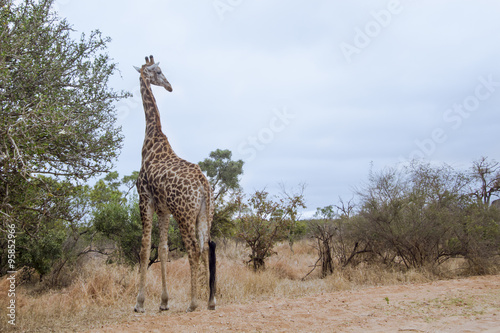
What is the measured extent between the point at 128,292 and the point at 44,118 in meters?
4.45

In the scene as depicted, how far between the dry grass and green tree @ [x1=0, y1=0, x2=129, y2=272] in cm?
145

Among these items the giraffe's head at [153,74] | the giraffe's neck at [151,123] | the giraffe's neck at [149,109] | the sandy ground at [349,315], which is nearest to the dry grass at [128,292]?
the sandy ground at [349,315]

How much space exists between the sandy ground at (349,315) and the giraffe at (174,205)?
2.16 ft

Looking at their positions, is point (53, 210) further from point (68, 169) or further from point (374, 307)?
point (374, 307)

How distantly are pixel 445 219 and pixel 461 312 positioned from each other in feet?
19.0

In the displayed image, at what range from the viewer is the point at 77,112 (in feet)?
26.6

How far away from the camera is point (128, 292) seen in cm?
861

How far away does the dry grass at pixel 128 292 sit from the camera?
270 inches

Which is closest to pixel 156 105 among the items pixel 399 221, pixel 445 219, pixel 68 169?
pixel 68 169

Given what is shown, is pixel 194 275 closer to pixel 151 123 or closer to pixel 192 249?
pixel 192 249

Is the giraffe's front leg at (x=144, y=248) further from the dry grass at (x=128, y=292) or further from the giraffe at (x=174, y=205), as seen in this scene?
the dry grass at (x=128, y=292)

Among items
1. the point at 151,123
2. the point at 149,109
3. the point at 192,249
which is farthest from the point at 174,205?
the point at 149,109

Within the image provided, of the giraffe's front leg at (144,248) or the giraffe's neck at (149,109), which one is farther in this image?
the giraffe's neck at (149,109)

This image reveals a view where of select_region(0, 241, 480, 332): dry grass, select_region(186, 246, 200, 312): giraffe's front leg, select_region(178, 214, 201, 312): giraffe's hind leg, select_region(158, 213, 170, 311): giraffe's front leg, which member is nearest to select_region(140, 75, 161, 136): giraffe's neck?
select_region(158, 213, 170, 311): giraffe's front leg
